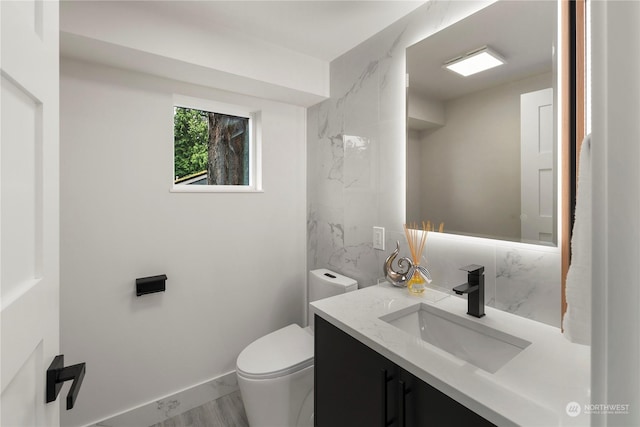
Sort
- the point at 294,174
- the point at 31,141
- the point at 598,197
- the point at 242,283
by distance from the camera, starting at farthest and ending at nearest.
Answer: the point at 294,174, the point at 242,283, the point at 31,141, the point at 598,197

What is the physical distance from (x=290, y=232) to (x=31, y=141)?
5.94ft

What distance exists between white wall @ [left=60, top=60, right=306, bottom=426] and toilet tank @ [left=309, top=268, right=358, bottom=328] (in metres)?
0.38

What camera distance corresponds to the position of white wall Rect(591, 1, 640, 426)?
1.00 ft

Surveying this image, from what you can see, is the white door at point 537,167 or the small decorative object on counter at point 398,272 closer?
the white door at point 537,167

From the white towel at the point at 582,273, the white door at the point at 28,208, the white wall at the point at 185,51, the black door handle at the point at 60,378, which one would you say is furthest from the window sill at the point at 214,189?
the white towel at the point at 582,273

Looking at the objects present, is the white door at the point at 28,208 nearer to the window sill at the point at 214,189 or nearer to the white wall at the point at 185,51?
the white wall at the point at 185,51

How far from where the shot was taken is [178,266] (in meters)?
1.87

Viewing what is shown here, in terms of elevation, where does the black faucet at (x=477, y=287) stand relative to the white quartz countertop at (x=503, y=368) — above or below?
above

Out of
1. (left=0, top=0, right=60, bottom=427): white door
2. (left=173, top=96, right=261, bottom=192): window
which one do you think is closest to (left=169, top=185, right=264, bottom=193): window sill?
(left=173, top=96, right=261, bottom=192): window

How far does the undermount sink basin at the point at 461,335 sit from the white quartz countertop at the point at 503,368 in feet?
0.09

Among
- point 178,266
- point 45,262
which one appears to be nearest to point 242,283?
point 178,266

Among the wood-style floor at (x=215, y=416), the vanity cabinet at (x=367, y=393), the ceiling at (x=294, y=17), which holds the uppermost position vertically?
the ceiling at (x=294, y=17)

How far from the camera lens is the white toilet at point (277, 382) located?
1.48 metres

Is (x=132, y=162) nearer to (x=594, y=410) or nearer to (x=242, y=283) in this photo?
(x=242, y=283)
